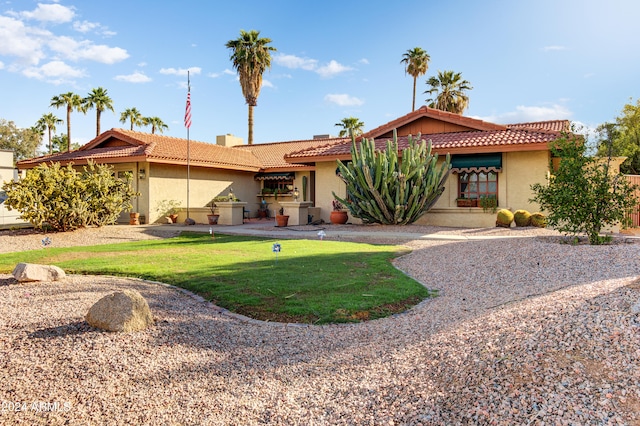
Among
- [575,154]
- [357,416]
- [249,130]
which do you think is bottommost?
[357,416]

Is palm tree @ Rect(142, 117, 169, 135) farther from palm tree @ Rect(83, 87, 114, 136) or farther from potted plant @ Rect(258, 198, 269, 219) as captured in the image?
potted plant @ Rect(258, 198, 269, 219)

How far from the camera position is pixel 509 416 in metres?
3.32

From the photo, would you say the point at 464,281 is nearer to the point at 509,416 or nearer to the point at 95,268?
the point at 509,416

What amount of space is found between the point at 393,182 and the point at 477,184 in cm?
438

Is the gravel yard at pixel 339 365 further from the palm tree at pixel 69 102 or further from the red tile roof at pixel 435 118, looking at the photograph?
the palm tree at pixel 69 102

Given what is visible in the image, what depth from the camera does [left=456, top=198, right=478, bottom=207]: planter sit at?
64.1 feet

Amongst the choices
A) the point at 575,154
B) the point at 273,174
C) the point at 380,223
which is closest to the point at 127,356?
the point at 575,154

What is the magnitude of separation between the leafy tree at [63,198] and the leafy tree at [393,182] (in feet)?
33.5

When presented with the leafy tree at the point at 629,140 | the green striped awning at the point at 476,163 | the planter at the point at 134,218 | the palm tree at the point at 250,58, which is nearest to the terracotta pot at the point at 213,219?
the planter at the point at 134,218

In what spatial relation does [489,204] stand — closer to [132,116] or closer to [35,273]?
[35,273]

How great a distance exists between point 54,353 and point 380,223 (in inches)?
590

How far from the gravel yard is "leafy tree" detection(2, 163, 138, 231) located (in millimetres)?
12254

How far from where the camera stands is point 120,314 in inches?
212

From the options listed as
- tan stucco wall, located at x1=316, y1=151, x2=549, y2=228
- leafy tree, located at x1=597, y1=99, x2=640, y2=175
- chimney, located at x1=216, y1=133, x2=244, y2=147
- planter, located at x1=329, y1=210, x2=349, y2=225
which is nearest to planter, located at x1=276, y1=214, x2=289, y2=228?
planter, located at x1=329, y1=210, x2=349, y2=225
